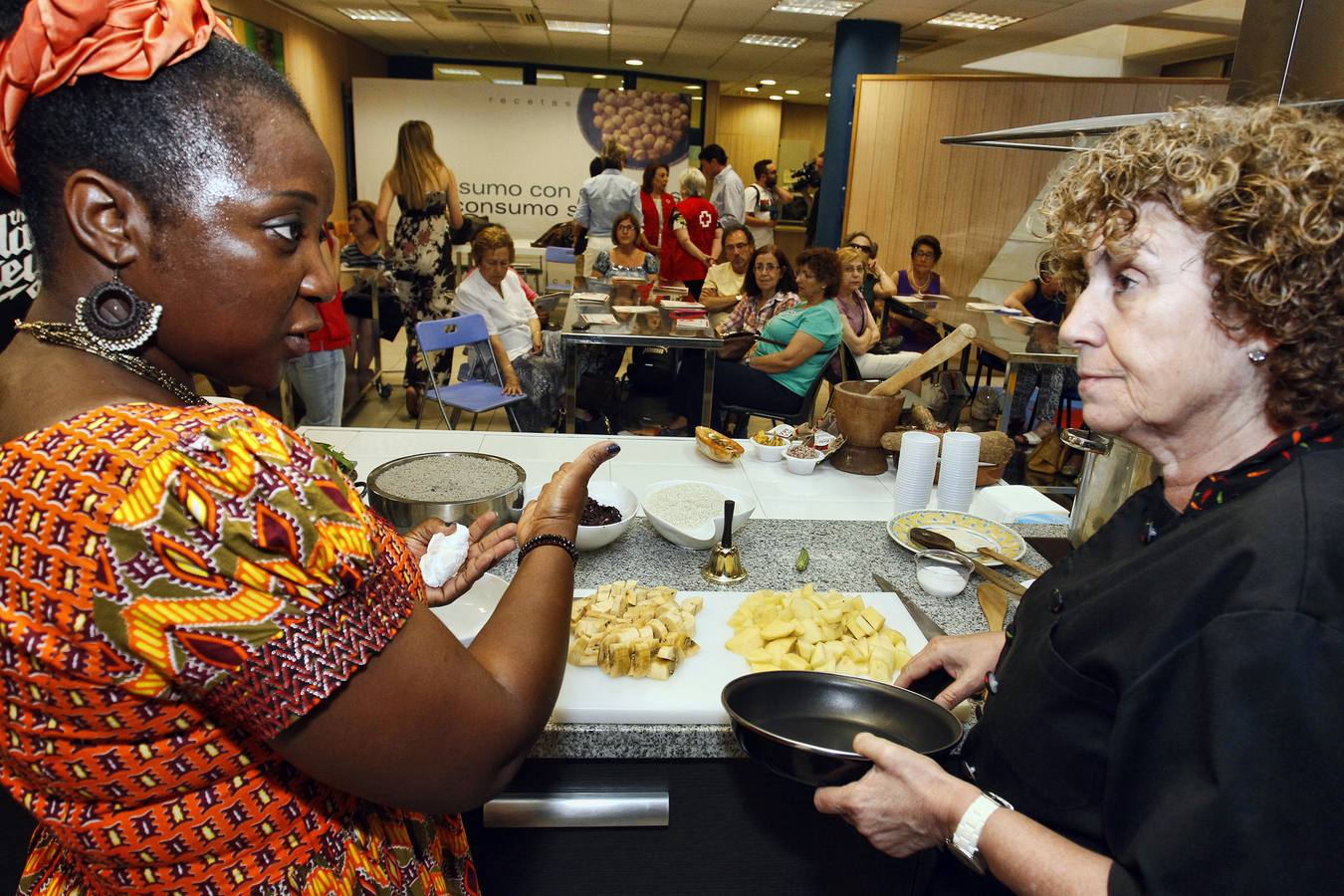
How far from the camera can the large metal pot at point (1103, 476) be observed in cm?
145

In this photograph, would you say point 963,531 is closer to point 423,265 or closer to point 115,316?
point 115,316

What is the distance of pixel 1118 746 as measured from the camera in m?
0.78

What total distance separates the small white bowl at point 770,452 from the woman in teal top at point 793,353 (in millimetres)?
2137

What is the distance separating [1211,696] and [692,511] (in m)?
1.20

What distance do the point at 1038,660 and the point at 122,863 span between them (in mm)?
886

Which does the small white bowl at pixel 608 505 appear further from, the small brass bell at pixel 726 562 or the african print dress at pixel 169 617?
the african print dress at pixel 169 617

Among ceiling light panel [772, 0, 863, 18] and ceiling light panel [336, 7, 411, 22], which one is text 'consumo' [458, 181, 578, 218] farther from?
ceiling light panel [772, 0, 863, 18]

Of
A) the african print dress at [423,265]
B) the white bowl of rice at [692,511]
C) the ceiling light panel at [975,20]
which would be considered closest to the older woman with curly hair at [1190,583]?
the white bowl of rice at [692,511]

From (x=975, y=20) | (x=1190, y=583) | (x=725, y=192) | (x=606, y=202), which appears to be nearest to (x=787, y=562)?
(x=1190, y=583)

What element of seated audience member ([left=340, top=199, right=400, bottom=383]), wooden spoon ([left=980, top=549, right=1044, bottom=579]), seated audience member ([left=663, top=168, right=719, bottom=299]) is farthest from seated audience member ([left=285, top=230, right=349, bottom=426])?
wooden spoon ([left=980, top=549, right=1044, bottom=579])

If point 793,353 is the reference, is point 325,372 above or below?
below

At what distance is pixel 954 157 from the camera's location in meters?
7.95

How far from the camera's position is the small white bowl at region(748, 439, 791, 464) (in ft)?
7.86

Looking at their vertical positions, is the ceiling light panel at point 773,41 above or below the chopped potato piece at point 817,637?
above
